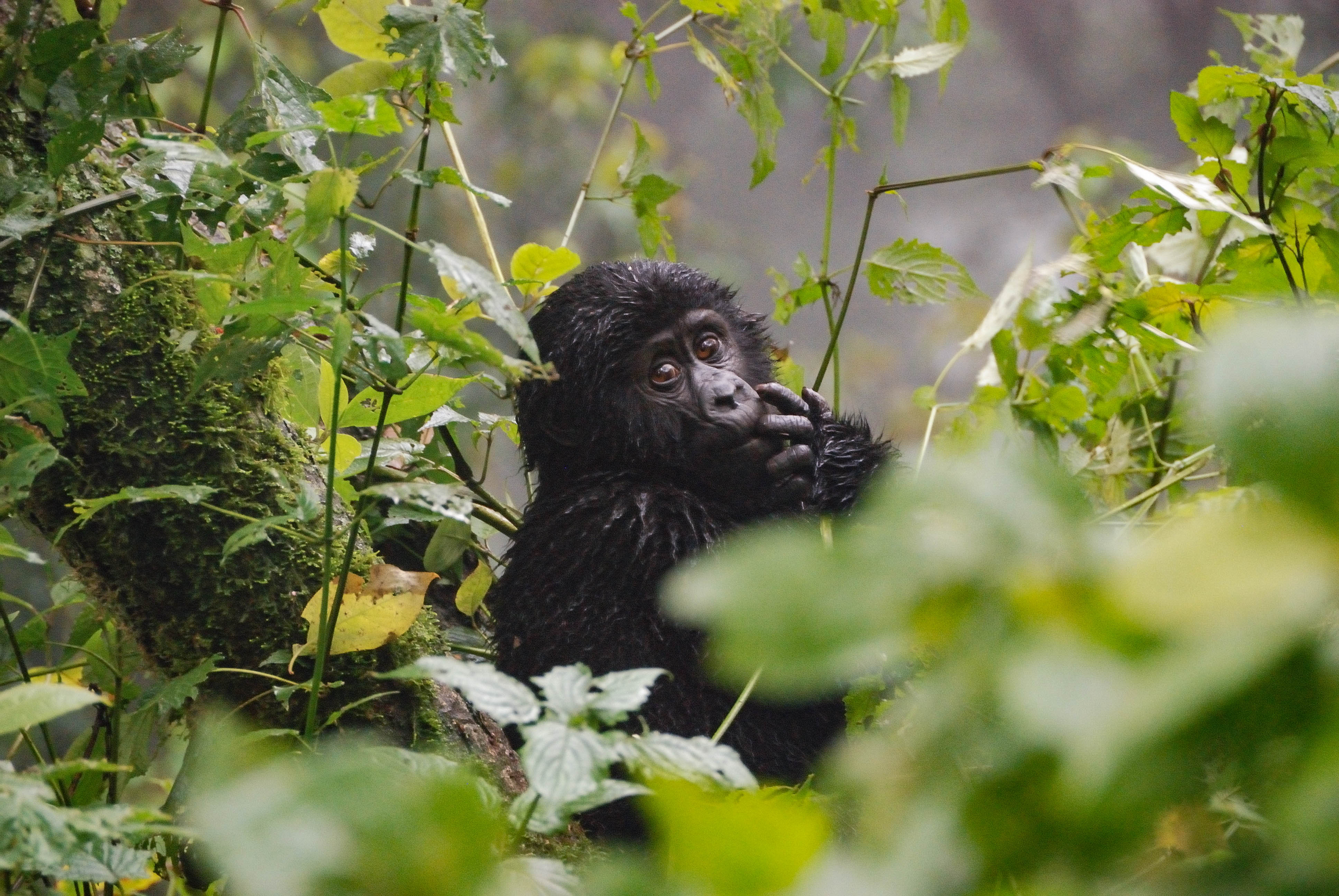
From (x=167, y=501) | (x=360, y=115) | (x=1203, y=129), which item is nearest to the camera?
(x=360, y=115)

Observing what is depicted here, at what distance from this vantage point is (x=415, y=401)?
3.33ft

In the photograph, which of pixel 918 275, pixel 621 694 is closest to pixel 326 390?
pixel 621 694

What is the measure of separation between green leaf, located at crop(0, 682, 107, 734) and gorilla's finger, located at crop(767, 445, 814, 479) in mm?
1119

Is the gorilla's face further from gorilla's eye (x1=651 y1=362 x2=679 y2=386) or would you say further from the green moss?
the green moss

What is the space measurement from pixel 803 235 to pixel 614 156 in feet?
6.08

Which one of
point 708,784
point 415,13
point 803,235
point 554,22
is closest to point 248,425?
point 415,13

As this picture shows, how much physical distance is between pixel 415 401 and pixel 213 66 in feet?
1.72

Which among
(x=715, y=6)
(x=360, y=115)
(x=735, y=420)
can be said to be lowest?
(x=735, y=420)

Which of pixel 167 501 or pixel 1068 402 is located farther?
pixel 1068 402

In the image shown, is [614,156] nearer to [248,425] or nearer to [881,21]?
[881,21]

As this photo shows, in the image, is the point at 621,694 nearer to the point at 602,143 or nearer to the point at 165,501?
the point at 165,501

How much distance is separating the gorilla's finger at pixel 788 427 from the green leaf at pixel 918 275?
0.75ft

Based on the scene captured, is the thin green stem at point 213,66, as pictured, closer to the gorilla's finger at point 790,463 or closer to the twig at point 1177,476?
the gorilla's finger at point 790,463

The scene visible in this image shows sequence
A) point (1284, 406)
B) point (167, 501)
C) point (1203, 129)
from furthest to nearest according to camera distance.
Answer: point (1203, 129), point (167, 501), point (1284, 406)
